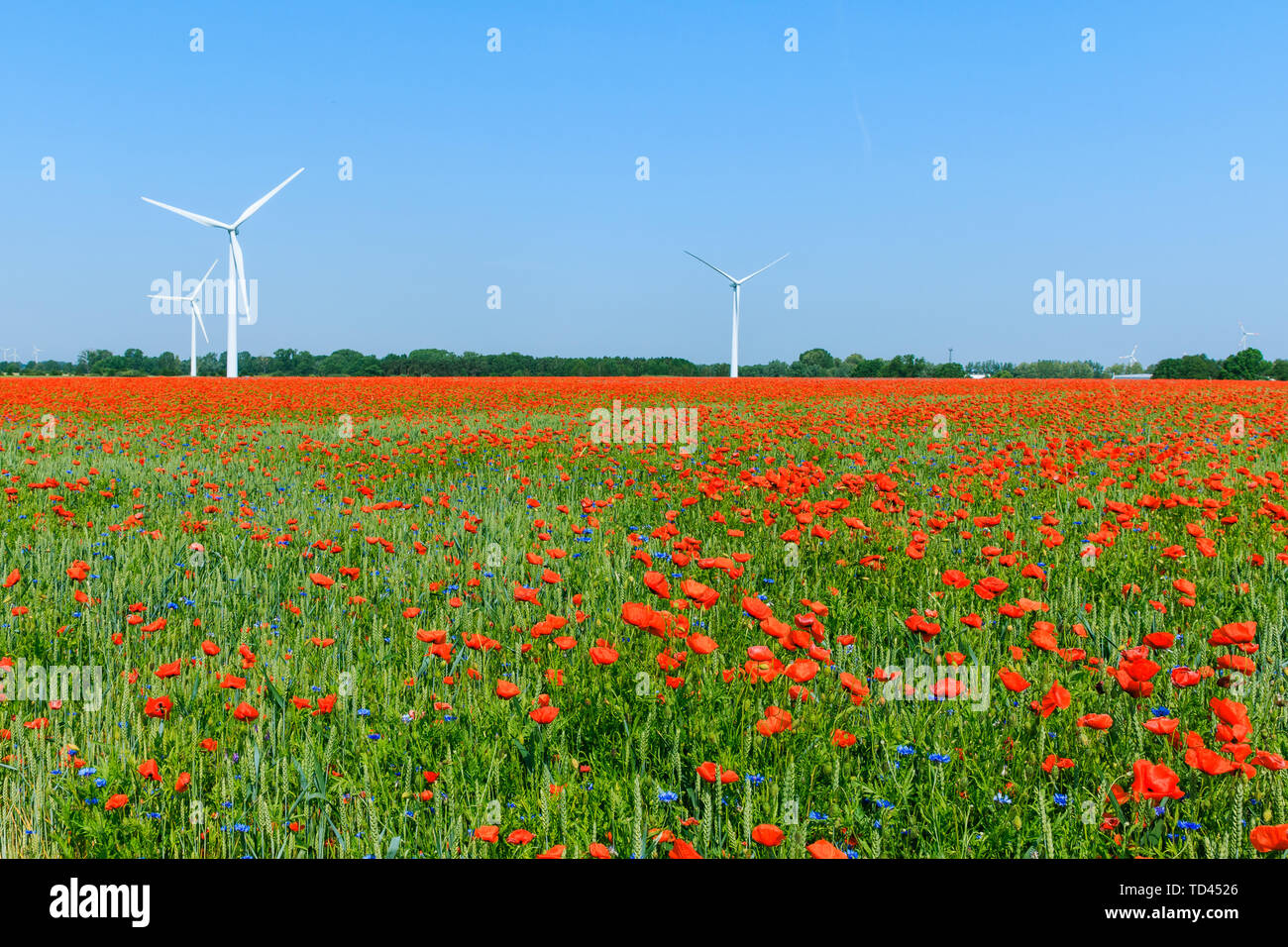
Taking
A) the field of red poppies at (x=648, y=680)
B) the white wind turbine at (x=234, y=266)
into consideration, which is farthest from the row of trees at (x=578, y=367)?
the field of red poppies at (x=648, y=680)

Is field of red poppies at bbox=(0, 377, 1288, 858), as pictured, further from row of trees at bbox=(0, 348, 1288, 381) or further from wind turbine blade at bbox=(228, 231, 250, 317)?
row of trees at bbox=(0, 348, 1288, 381)

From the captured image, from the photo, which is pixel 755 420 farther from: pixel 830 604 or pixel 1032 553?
pixel 830 604

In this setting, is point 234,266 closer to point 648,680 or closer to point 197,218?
point 197,218

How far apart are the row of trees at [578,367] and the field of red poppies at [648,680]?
70.0 metres

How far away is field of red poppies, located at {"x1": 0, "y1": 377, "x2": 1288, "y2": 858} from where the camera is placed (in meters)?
2.12

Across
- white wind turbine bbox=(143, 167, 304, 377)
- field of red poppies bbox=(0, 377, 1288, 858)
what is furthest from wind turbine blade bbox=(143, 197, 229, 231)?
field of red poppies bbox=(0, 377, 1288, 858)

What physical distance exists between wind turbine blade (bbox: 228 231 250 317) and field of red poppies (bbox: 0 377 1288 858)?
33.4 meters

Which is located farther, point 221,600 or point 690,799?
point 221,600

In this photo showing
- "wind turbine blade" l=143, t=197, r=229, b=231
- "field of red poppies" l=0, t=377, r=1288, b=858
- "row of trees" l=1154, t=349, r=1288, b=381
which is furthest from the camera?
"row of trees" l=1154, t=349, r=1288, b=381

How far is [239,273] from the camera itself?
37.2 m
